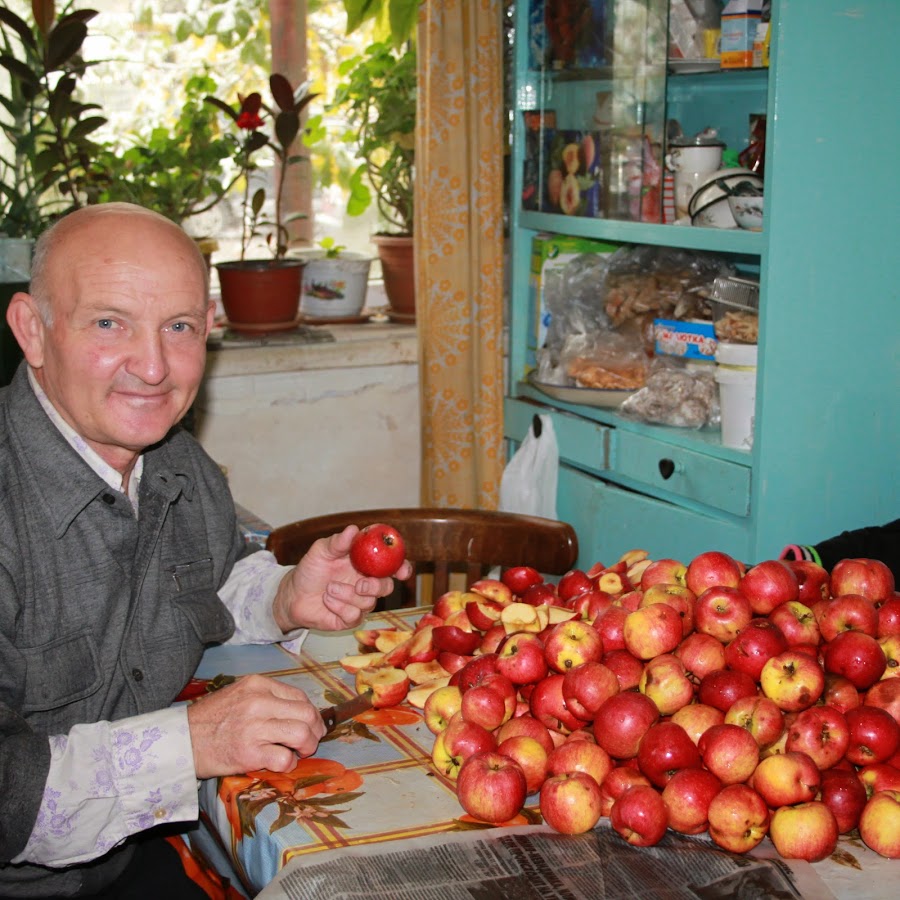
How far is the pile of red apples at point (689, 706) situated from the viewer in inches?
41.6

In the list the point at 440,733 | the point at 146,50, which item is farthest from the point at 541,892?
the point at 146,50

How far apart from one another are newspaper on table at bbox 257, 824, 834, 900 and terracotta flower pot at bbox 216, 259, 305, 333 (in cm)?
233

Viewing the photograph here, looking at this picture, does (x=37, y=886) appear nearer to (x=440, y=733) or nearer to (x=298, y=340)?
(x=440, y=733)

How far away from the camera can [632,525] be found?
2615 mm

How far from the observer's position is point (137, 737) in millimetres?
1217

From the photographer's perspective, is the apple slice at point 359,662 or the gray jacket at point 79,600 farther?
the apple slice at point 359,662

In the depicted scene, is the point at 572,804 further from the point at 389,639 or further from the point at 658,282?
the point at 658,282

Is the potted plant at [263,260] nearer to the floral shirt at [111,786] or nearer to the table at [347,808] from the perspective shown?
the table at [347,808]

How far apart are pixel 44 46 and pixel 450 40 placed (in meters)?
0.96

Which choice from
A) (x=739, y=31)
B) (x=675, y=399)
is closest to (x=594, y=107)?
(x=739, y=31)

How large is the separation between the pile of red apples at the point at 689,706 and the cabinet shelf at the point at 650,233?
998 millimetres

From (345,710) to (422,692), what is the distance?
0.09 m

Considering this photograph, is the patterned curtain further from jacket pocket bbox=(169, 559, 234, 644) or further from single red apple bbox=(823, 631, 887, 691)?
single red apple bbox=(823, 631, 887, 691)

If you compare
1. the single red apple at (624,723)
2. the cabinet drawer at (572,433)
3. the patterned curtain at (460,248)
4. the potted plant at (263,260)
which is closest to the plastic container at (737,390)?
the cabinet drawer at (572,433)
